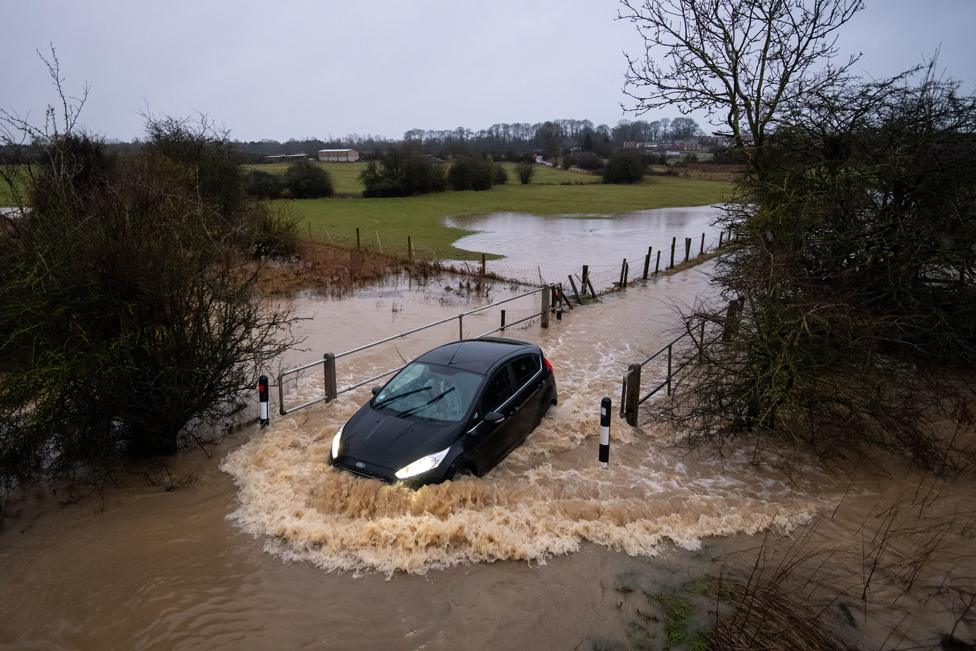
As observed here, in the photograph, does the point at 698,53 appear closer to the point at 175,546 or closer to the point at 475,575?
the point at 475,575

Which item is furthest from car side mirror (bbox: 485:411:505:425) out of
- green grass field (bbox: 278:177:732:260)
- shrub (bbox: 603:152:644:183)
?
shrub (bbox: 603:152:644:183)

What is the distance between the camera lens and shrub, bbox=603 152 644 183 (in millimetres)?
82875

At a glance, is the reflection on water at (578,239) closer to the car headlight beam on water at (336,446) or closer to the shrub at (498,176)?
the car headlight beam on water at (336,446)

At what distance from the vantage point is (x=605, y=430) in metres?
8.81

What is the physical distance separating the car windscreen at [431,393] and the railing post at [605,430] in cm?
180

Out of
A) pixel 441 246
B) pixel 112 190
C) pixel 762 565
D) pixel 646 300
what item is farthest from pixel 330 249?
pixel 762 565

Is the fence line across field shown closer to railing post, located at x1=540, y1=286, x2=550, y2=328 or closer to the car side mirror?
railing post, located at x1=540, y1=286, x2=550, y2=328

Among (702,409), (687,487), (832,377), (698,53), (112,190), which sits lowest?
(687,487)

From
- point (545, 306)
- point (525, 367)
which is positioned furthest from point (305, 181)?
point (525, 367)

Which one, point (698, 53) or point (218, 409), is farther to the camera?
Answer: point (698, 53)

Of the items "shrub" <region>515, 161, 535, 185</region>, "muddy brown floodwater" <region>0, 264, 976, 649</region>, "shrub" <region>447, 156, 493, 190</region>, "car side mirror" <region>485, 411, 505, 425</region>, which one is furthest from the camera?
"shrub" <region>515, 161, 535, 185</region>

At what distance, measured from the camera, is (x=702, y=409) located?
386 inches

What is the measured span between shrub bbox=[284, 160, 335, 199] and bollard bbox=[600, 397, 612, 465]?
177ft

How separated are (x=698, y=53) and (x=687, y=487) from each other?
11576 mm
